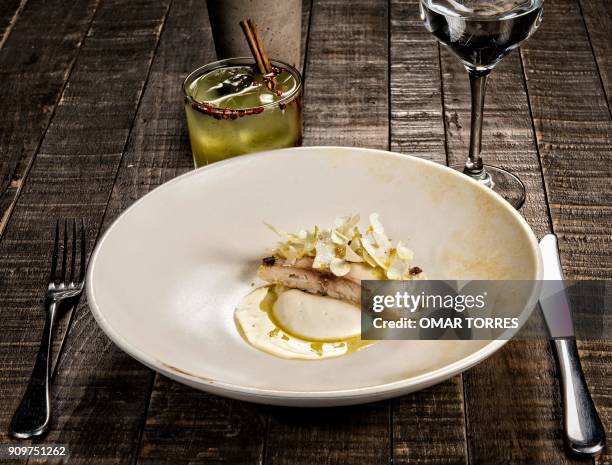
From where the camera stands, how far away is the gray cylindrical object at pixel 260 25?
132 cm

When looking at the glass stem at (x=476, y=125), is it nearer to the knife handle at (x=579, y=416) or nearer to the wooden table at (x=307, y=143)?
the wooden table at (x=307, y=143)

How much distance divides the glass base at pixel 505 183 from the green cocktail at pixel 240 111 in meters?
0.28

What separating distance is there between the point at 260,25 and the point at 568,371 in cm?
75

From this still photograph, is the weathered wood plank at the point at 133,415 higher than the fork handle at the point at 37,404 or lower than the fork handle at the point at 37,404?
lower

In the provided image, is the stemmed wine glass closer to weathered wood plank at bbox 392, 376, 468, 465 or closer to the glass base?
the glass base

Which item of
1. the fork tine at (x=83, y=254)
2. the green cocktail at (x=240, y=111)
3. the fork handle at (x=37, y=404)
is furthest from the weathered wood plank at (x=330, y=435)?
the green cocktail at (x=240, y=111)

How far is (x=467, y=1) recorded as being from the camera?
1077mm

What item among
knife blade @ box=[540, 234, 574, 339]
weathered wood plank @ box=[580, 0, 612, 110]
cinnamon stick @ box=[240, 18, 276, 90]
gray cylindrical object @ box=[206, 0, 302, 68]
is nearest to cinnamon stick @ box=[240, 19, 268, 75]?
cinnamon stick @ box=[240, 18, 276, 90]

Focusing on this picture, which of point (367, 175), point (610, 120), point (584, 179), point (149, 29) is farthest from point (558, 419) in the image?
point (149, 29)

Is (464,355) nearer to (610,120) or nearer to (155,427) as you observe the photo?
(155,427)

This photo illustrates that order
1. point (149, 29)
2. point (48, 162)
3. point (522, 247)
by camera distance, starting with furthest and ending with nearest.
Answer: point (149, 29) < point (48, 162) < point (522, 247)

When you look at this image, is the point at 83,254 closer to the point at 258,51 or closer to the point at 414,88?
the point at 258,51

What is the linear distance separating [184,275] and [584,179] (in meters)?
0.62

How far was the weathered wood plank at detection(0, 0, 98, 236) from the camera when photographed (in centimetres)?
134
